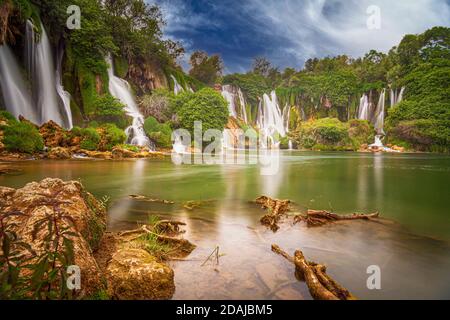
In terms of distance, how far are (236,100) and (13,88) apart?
48.3 metres

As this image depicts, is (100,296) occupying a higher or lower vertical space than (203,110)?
lower

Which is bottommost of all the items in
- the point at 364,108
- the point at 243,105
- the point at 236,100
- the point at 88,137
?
the point at 88,137

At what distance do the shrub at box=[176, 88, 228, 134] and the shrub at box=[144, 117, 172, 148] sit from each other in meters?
3.66

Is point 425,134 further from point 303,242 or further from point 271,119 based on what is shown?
point 303,242

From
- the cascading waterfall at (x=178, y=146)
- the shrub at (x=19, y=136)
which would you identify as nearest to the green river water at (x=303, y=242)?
the shrub at (x=19, y=136)

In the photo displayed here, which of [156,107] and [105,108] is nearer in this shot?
[105,108]

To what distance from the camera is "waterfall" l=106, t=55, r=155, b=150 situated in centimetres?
3052

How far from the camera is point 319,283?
8.97ft

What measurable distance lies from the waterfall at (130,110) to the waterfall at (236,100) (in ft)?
99.1

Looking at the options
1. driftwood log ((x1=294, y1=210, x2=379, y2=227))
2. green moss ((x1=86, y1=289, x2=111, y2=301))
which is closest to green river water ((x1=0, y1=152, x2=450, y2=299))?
driftwood log ((x1=294, y1=210, x2=379, y2=227))

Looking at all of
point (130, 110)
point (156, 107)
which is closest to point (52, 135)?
point (130, 110)
